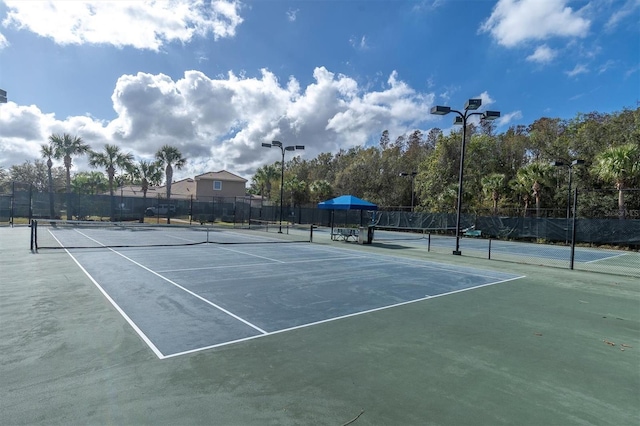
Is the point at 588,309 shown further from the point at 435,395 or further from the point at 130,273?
the point at 130,273

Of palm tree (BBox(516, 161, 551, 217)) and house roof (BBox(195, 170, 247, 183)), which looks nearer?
palm tree (BBox(516, 161, 551, 217))

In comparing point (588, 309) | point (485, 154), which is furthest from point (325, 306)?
point (485, 154)

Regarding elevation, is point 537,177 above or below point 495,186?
above

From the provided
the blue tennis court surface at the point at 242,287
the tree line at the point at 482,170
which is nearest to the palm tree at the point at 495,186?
the tree line at the point at 482,170

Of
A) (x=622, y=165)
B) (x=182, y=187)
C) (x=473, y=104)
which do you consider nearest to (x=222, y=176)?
(x=182, y=187)

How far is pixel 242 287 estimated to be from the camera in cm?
796

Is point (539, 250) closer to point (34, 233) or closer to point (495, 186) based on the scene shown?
point (495, 186)

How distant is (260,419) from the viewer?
2904 mm

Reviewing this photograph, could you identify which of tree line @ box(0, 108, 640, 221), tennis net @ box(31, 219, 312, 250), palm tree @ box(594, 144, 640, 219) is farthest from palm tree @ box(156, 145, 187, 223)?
palm tree @ box(594, 144, 640, 219)

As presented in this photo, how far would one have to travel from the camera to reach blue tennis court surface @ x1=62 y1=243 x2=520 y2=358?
206 inches

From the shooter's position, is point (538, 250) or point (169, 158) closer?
point (538, 250)

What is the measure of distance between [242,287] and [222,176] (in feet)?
161

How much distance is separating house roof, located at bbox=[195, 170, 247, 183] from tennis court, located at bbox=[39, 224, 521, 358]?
39.7 meters

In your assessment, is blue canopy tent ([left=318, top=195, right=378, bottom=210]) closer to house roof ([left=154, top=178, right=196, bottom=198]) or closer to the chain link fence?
the chain link fence
